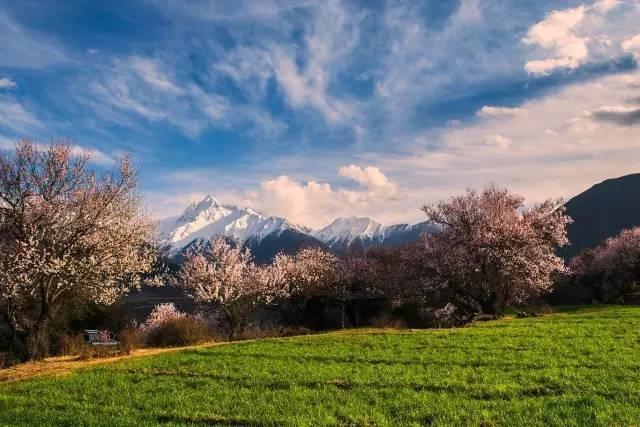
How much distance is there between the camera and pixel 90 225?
99.5 feet

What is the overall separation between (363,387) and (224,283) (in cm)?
3617

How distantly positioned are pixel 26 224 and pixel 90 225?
332cm

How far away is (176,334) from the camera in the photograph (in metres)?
34.8

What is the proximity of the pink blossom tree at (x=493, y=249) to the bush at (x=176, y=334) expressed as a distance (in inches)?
1040

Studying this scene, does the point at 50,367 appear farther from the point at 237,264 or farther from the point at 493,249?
the point at 493,249

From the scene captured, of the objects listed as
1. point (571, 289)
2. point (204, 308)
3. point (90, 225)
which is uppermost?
point (90, 225)

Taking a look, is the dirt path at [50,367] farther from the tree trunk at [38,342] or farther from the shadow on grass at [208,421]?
the shadow on grass at [208,421]

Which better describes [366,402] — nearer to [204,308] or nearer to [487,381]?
[487,381]

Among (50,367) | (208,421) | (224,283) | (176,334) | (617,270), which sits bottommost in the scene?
(617,270)

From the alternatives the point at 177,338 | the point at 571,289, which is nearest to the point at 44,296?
the point at 177,338

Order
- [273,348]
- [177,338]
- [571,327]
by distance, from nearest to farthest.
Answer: [273,348] → [571,327] → [177,338]

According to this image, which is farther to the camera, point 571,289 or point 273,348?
point 571,289

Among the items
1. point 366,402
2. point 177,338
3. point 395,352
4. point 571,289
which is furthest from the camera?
point 571,289

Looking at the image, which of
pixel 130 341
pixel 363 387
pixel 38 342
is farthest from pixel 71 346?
pixel 363 387
